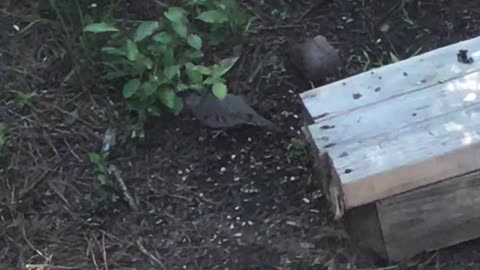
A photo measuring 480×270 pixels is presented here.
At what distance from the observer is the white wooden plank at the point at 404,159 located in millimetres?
2705

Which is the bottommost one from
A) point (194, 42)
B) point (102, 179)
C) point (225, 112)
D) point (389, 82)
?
point (102, 179)

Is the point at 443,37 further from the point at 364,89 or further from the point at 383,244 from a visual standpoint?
the point at 383,244

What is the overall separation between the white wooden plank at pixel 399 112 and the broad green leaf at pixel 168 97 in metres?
0.47

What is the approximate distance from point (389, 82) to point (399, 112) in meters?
0.13

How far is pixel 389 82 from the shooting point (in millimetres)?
2971

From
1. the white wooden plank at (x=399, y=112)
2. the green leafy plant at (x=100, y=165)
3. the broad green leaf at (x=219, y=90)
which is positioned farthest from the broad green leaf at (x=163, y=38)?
the white wooden plank at (x=399, y=112)

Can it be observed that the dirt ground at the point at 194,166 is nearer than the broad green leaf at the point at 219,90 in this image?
Yes

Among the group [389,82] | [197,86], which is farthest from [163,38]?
[389,82]

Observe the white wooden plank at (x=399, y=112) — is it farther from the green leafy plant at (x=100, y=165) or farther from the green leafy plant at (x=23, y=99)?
the green leafy plant at (x=23, y=99)

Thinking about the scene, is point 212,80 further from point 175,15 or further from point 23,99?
point 23,99

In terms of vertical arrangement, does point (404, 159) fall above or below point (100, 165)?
above

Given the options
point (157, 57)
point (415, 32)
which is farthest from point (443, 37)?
point (157, 57)

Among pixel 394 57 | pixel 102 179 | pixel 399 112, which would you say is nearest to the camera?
pixel 399 112

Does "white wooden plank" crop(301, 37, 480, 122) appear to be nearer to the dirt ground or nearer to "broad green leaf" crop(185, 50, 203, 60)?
the dirt ground
